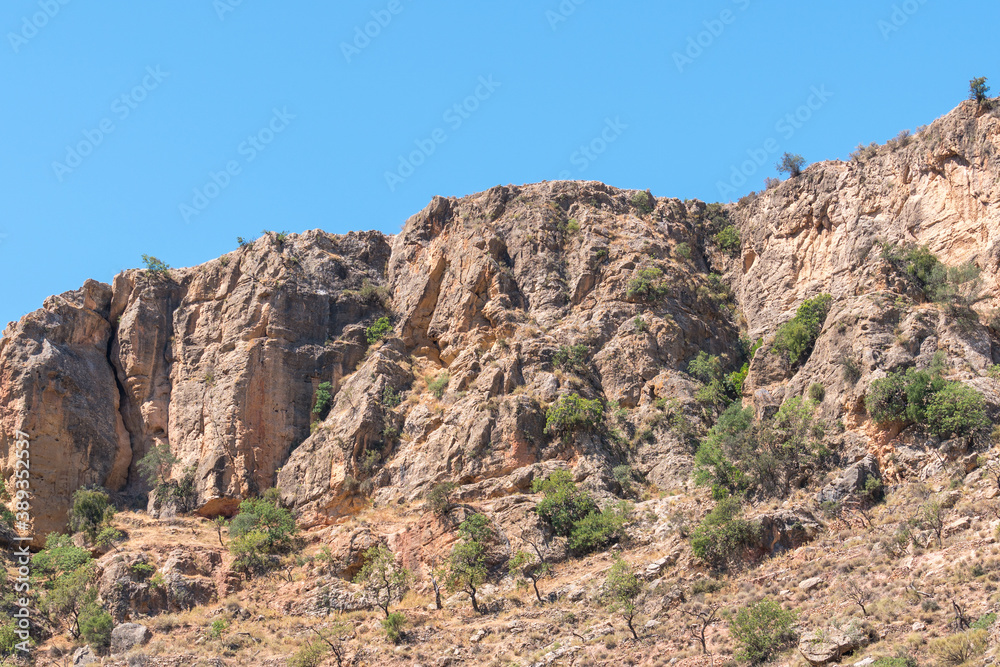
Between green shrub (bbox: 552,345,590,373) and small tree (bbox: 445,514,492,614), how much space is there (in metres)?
10.3

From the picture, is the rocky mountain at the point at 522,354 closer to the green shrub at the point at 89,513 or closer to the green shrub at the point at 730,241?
the green shrub at the point at 730,241

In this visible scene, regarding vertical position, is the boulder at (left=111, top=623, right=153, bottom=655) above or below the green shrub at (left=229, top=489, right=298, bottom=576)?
below

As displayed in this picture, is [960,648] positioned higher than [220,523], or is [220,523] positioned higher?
[220,523]

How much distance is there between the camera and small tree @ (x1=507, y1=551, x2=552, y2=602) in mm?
34344

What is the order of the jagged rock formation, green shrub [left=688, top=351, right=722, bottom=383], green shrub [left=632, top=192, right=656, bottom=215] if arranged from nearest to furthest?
1. the jagged rock formation
2. green shrub [left=688, top=351, right=722, bottom=383]
3. green shrub [left=632, top=192, right=656, bottom=215]

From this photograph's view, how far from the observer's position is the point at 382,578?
3500 centimetres

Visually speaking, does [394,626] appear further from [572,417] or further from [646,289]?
[646,289]

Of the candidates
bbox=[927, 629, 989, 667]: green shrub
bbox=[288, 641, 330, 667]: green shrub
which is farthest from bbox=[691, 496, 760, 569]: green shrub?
bbox=[288, 641, 330, 667]: green shrub

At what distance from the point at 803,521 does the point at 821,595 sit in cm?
485

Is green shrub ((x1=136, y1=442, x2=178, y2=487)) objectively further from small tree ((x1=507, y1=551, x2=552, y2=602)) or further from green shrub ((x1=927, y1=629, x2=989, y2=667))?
green shrub ((x1=927, y1=629, x2=989, y2=667))

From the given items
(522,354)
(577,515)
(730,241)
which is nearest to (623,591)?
(577,515)

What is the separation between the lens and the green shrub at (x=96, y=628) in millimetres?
33875

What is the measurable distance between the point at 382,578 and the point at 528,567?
5862mm

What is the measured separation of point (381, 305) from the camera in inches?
2074
